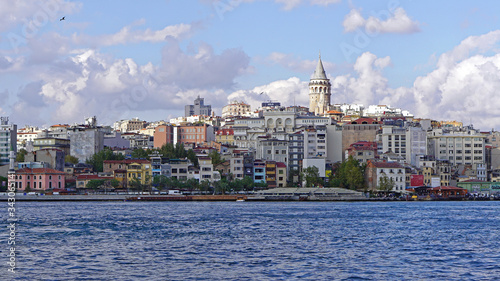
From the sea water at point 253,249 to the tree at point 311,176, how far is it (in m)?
38.9

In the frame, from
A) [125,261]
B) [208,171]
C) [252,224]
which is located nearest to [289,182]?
[208,171]

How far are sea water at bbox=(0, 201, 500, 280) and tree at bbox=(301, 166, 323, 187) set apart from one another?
38.9 m

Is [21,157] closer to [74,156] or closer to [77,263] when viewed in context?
[74,156]

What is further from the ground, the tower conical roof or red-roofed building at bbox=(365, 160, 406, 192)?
the tower conical roof

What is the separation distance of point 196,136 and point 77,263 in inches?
3628

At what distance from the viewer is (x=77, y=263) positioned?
84.8 ft

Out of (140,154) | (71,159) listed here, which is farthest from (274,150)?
(71,159)

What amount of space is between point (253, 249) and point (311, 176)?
5661 centimetres

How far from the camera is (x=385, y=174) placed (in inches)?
3415

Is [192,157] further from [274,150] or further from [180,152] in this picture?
[274,150]

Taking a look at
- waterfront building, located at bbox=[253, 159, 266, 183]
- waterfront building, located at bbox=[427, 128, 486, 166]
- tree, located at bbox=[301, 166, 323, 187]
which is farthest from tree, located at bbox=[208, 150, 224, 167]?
waterfront building, located at bbox=[427, 128, 486, 166]

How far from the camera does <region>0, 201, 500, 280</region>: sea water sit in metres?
23.9

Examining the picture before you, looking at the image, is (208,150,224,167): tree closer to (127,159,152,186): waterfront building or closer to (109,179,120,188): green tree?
(127,159,152,186): waterfront building

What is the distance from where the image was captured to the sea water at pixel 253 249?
23922 millimetres
